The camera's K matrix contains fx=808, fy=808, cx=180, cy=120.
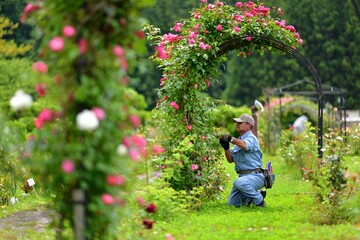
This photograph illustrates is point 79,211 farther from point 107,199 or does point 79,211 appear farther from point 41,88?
point 41,88

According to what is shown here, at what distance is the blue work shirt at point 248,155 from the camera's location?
10508 mm

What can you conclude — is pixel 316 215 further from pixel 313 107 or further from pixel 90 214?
pixel 313 107

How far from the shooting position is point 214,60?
11.3m

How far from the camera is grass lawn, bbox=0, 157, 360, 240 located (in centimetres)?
790

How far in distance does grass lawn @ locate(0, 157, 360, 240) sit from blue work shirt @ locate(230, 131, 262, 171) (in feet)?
1.85

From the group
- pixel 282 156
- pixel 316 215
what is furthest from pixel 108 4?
pixel 282 156

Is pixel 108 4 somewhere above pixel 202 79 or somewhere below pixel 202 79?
above

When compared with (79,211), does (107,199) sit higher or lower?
higher

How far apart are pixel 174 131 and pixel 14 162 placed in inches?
106

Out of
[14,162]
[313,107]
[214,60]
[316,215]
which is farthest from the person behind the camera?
[313,107]

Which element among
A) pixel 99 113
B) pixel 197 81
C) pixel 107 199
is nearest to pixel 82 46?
pixel 99 113

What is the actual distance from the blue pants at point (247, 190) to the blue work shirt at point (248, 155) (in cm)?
Answer: 12

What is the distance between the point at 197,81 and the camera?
432 inches

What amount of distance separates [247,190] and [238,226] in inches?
67.2
